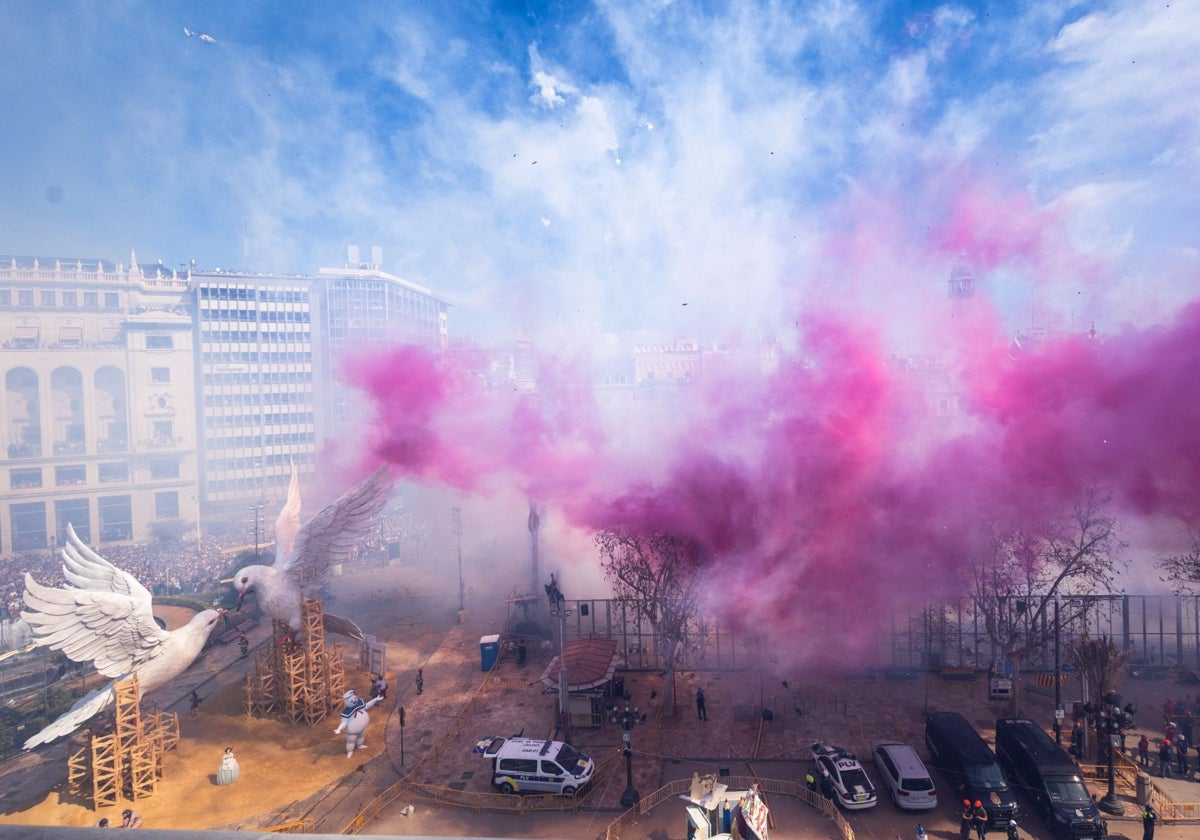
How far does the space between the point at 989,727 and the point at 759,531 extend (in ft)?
29.7

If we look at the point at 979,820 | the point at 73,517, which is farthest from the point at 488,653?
the point at 73,517

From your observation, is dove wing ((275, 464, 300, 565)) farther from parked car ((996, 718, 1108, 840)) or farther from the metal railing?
Result: parked car ((996, 718, 1108, 840))

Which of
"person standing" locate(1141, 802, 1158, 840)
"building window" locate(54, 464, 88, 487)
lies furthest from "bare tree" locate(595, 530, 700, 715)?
"building window" locate(54, 464, 88, 487)

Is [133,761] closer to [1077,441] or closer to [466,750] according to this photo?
[466,750]

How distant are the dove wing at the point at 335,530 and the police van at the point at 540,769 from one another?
8721mm

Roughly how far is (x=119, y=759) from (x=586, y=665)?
44.2 feet

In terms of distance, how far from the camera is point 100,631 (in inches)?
641

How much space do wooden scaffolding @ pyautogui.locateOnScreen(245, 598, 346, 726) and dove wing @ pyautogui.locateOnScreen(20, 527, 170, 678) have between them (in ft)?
13.1

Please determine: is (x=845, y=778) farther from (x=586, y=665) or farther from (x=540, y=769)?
(x=586, y=665)

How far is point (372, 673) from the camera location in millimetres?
23250

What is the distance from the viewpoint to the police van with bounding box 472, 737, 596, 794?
15.7 m

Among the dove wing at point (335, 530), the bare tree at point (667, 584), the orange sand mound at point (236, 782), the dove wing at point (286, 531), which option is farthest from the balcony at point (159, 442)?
the bare tree at point (667, 584)

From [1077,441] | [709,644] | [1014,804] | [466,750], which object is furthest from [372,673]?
[1077,441]

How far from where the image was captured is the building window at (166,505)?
177ft
